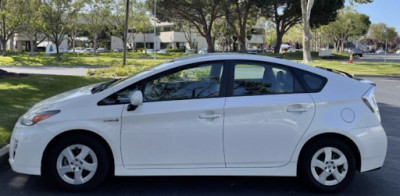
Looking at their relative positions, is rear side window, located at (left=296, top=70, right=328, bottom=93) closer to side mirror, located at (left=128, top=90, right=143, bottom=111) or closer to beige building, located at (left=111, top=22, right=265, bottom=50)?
side mirror, located at (left=128, top=90, right=143, bottom=111)

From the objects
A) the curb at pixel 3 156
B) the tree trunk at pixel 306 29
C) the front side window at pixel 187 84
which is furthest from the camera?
the tree trunk at pixel 306 29

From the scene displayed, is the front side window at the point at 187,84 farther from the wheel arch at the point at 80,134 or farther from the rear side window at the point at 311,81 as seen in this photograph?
the rear side window at the point at 311,81

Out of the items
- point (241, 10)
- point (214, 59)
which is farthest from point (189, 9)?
point (214, 59)

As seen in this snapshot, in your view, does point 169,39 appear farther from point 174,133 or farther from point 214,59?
point 174,133

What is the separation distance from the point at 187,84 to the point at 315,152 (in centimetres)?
158

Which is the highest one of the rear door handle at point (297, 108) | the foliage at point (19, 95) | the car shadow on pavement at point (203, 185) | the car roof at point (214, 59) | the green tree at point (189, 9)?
the green tree at point (189, 9)

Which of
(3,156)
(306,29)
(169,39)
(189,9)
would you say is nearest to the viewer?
(3,156)

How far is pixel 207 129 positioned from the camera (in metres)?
4.55

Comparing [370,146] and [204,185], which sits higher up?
[370,146]

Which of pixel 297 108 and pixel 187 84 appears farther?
pixel 187 84

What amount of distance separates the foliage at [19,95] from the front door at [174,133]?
8.80 feet

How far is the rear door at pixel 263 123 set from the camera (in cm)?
457

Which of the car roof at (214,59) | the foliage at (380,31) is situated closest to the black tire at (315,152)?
the car roof at (214,59)

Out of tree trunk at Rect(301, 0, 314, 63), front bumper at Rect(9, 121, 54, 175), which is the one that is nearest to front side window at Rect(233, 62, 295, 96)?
front bumper at Rect(9, 121, 54, 175)
